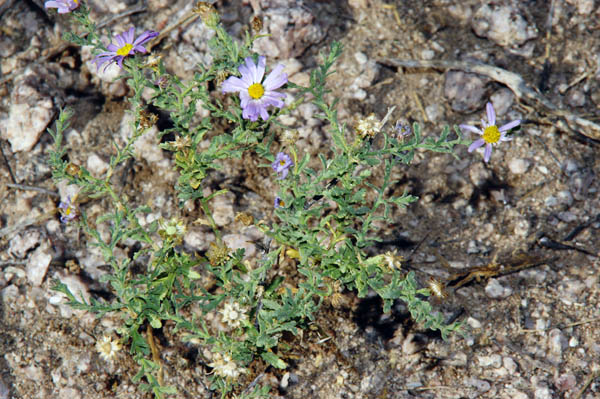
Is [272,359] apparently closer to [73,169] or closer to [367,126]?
[367,126]

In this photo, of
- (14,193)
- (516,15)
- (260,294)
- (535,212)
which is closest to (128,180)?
(14,193)

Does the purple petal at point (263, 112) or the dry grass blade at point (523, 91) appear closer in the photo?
the purple petal at point (263, 112)

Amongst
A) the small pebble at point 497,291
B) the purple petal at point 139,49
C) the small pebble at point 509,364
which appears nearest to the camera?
the purple petal at point 139,49

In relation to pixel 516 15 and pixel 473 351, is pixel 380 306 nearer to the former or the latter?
pixel 473 351

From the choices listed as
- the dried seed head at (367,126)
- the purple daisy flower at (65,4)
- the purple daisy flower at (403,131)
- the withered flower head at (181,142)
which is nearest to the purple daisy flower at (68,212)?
the withered flower head at (181,142)

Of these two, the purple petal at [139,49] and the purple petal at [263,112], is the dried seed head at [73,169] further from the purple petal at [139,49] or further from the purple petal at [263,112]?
the purple petal at [263,112]

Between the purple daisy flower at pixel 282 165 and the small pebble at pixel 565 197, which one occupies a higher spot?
the purple daisy flower at pixel 282 165

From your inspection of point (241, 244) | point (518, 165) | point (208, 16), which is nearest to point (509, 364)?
point (518, 165)

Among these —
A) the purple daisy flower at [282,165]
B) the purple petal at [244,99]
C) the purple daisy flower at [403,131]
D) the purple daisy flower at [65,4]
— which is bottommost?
the purple daisy flower at [282,165]
